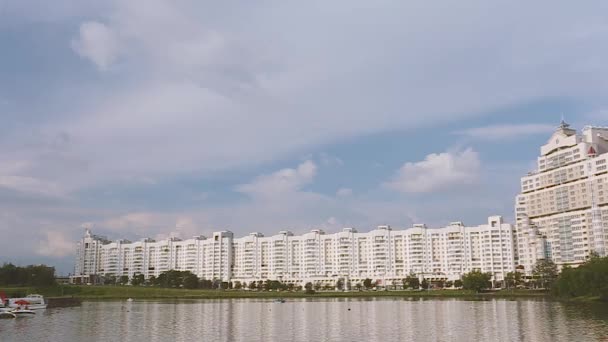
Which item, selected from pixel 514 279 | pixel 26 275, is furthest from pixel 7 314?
pixel 514 279

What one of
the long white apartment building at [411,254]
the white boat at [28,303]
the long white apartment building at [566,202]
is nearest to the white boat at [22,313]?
the white boat at [28,303]

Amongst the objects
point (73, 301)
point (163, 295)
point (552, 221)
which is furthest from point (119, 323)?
point (552, 221)

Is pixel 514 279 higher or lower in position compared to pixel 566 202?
lower

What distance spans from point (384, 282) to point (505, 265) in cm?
3728

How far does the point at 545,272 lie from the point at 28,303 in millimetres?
105741

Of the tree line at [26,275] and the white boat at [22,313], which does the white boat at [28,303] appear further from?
the tree line at [26,275]

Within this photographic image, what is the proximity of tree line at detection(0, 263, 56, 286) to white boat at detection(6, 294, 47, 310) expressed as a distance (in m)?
34.6

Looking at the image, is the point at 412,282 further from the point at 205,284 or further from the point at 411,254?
the point at 205,284

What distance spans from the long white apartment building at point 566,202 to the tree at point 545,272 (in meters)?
3.02

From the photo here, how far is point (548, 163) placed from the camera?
15100cm

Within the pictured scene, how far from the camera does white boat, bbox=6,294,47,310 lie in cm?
7838

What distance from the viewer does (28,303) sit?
83500 millimetres

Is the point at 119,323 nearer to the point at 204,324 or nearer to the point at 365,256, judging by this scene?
the point at 204,324

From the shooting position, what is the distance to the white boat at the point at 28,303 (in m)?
78.4
